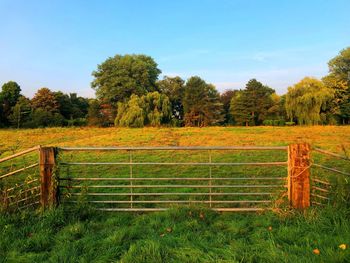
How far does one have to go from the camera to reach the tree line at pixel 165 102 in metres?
42.4

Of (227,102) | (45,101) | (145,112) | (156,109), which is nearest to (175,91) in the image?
(227,102)

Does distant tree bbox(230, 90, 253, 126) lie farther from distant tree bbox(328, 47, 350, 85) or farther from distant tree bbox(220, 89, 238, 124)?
distant tree bbox(328, 47, 350, 85)

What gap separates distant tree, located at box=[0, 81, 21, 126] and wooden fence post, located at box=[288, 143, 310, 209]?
178ft

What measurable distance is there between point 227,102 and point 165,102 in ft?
92.6

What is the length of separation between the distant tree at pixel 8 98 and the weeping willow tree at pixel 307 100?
4838 cm

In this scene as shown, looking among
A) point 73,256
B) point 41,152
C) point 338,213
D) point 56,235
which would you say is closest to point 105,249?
point 73,256

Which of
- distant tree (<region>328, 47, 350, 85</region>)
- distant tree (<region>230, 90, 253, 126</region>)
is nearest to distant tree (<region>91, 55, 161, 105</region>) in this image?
distant tree (<region>230, 90, 253, 126</region>)

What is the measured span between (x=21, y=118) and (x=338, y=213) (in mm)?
53642

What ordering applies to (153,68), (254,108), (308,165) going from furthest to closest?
(153,68) < (254,108) < (308,165)

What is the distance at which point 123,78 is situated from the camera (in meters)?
54.7

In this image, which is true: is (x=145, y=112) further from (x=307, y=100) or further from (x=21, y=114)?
(x=307, y=100)

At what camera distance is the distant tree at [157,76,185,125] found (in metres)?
61.8

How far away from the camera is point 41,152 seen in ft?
14.6

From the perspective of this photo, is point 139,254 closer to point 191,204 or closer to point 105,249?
point 105,249
